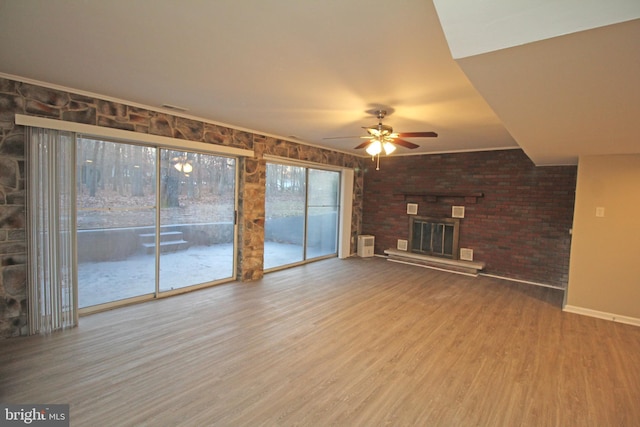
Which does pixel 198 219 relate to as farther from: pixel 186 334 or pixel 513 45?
pixel 513 45

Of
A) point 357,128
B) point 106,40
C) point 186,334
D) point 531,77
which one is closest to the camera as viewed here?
point 531,77

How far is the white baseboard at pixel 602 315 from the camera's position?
3.91m

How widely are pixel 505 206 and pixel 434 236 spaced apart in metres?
1.44

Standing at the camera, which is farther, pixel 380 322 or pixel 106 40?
pixel 380 322

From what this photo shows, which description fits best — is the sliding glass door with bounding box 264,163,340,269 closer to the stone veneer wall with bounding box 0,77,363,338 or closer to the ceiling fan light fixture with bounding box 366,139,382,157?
the stone veneer wall with bounding box 0,77,363,338

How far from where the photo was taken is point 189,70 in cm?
255

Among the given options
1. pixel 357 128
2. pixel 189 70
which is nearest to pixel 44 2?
pixel 189 70

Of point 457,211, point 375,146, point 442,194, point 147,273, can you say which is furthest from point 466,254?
point 147,273

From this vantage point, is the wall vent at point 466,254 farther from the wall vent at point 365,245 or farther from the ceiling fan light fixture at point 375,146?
the ceiling fan light fixture at point 375,146

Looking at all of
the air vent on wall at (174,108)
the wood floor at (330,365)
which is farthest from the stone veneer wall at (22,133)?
the wood floor at (330,365)

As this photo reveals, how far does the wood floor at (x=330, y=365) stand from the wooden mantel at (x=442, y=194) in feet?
7.72

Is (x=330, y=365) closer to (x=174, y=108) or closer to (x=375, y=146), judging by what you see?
(x=375, y=146)

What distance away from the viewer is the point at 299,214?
6340 mm

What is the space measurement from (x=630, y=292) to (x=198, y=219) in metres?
5.83
